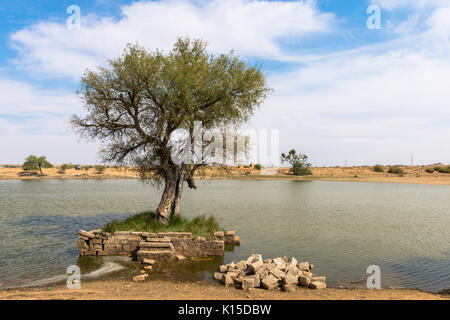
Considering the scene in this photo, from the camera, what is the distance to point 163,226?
1728 cm

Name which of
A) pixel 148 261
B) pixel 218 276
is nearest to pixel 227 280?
pixel 218 276

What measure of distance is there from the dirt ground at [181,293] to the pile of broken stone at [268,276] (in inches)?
11.6

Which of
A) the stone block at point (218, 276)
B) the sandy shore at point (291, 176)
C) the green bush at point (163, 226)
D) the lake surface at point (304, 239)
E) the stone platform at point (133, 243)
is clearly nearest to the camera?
the stone block at point (218, 276)

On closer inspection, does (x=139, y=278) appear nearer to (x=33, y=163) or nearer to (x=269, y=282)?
(x=269, y=282)

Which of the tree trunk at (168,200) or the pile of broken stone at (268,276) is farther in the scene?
the tree trunk at (168,200)

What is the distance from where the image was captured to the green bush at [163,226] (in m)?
16.6

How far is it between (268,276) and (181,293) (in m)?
3.51

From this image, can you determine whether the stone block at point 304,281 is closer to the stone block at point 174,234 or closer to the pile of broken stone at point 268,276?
the pile of broken stone at point 268,276

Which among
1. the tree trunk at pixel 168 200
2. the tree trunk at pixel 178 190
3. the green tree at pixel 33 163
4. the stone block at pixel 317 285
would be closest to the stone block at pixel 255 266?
the stone block at pixel 317 285

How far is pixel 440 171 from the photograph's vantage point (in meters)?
112

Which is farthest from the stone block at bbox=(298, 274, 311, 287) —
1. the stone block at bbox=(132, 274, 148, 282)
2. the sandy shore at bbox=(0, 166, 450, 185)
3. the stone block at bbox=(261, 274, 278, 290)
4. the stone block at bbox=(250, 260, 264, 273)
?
the sandy shore at bbox=(0, 166, 450, 185)

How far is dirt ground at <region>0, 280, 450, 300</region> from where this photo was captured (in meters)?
9.76
